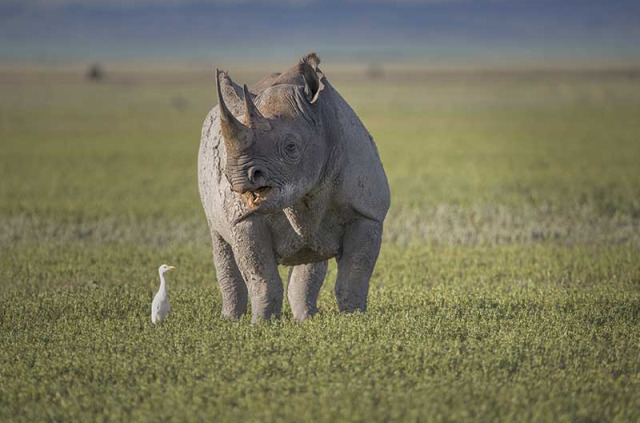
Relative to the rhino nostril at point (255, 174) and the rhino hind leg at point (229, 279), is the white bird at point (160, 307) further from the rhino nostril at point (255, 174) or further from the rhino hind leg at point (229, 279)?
the rhino nostril at point (255, 174)

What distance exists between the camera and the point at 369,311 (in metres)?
11.0

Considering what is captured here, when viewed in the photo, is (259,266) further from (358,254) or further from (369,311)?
(369,311)

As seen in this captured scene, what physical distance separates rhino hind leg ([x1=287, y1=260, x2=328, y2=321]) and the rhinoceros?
0.77 m

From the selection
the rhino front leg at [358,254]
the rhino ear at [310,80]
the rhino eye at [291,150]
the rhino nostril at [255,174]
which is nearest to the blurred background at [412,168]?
the rhino front leg at [358,254]

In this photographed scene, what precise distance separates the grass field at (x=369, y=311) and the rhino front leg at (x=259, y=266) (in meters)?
0.20

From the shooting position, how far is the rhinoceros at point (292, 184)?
8.90 metres

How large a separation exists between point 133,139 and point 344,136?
36.4 m

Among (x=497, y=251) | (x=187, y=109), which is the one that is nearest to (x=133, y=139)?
(x=187, y=109)

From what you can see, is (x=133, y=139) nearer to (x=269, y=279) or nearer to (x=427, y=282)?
(x=427, y=282)

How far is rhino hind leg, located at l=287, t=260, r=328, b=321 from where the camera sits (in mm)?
11234

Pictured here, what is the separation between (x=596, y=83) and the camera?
10281cm

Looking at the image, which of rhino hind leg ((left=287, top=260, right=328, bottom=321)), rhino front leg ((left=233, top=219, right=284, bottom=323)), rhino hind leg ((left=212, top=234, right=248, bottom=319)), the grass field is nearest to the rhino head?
rhino front leg ((left=233, top=219, right=284, bottom=323))

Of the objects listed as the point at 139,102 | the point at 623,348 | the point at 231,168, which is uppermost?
the point at 139,102

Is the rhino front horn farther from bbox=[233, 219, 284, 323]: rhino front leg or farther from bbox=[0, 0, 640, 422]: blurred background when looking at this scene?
bbox=[0, 0, 640, 422]: blurred background
